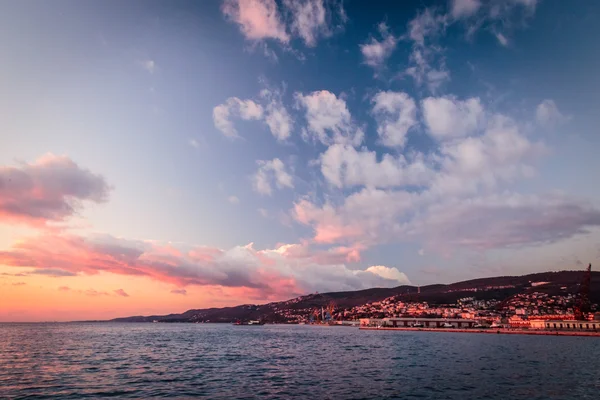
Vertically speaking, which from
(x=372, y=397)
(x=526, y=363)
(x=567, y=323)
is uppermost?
(x=372, y=397)

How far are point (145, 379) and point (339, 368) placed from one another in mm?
29554

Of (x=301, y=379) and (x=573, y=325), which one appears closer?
(x=301, y=379)

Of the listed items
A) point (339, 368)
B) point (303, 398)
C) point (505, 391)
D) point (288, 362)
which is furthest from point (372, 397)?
point (288, 362)

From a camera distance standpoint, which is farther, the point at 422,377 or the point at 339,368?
the point at 339,368

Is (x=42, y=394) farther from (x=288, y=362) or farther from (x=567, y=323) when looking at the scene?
(x=567, y=323)

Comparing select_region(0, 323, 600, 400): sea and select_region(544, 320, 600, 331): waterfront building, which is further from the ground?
select_region(0, 323, 600, 400): sea

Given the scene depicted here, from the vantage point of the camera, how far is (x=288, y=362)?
69.4 m

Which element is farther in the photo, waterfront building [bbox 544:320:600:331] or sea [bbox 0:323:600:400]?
waterfront building [bbox 544:320:600:331]

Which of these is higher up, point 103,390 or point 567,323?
point 103,390

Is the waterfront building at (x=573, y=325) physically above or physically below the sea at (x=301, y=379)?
below

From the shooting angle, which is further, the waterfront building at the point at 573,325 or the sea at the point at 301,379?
the waterfront building at the point at 573,325

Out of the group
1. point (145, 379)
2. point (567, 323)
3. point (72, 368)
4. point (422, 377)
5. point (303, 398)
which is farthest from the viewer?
point (567, 323)

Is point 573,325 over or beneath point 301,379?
beneath

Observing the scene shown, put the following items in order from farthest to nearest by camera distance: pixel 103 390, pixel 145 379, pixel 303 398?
pixel 145 379 < pixel 103 390 < pixel 303 398
